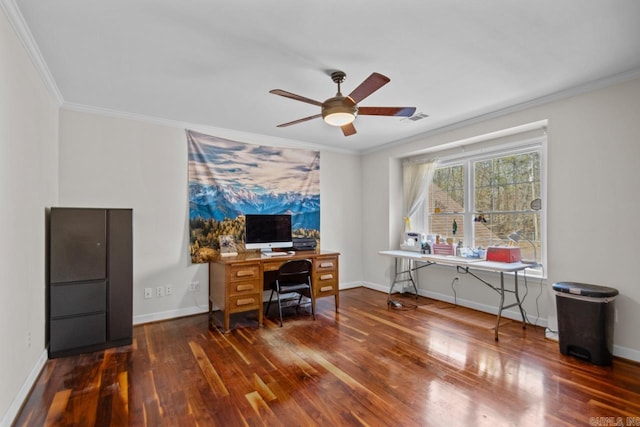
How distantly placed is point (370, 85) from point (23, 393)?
10.1 feet

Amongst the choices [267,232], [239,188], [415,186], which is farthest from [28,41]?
[415,186]

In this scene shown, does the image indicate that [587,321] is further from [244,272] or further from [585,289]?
[244,272]

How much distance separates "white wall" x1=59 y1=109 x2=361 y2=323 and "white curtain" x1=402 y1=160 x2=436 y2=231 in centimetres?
273

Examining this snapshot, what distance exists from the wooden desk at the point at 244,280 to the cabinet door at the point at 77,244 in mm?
1107

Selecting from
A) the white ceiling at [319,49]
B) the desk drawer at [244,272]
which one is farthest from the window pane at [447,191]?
the desk drawer at [244,272]

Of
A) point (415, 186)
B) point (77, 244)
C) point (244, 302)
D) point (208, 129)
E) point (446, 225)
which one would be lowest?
point (244, 302)

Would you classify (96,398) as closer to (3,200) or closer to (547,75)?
(3,200)

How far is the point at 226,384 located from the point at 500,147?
152 inches

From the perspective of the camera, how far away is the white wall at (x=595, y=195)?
2658mm

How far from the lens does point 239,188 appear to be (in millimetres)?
4211

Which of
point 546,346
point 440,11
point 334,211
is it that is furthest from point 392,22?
point 334,211

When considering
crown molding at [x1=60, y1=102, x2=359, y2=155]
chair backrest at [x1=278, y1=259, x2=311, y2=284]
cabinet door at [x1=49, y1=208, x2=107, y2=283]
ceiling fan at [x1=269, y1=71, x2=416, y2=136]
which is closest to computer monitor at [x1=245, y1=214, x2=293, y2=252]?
chair backrest at [x1=278, y1=259, x2=311, y2=284]

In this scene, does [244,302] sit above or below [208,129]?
below

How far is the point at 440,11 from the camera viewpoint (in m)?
1.85
